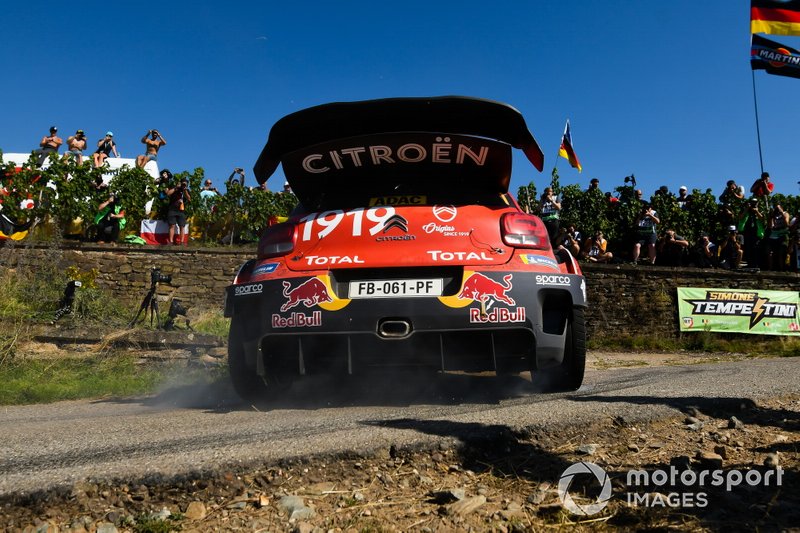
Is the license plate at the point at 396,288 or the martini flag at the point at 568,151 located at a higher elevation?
the martini flag at the point at 568,151

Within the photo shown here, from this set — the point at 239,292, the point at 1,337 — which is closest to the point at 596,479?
the point at 239,292

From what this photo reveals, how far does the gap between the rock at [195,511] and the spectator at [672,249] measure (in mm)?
13999

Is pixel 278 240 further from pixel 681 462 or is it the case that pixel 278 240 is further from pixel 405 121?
pixel 681 462

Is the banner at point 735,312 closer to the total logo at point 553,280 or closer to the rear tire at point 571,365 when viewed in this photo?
the rear tire at point 571,365

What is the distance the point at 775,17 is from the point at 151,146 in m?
15.9

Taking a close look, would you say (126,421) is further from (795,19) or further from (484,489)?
(795,19)

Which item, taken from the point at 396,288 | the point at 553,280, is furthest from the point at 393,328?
the point at 553,280

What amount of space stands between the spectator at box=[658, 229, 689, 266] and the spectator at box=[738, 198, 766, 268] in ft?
4.92

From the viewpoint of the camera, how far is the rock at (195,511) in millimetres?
1900

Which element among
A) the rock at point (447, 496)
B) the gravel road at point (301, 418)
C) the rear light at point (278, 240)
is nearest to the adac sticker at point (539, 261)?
the gravel road at point (301, 418)

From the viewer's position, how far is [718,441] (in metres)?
2.75

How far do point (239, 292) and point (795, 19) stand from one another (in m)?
16.6

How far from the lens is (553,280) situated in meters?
3.61

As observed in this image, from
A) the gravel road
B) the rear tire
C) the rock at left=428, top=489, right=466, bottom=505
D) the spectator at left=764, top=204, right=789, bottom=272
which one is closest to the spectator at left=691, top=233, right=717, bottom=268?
the spectator at left=764, top=204, right=789, bottom=272
